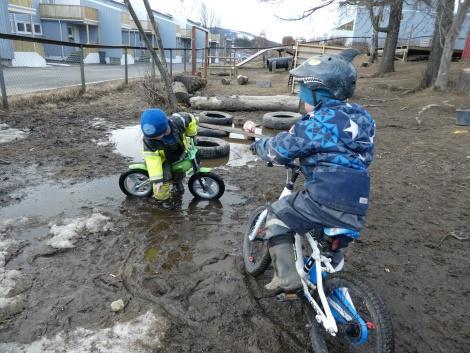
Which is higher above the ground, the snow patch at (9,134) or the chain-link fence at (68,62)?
the chain-link fence at (68,62)

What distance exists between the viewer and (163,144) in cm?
425

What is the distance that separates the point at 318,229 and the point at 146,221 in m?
2.32

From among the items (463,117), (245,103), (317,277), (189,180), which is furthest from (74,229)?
(463,117)

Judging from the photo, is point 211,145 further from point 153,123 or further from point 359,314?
point 359,314

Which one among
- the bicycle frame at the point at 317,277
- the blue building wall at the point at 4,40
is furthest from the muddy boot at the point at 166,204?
the blue building wall at the point at 4,40

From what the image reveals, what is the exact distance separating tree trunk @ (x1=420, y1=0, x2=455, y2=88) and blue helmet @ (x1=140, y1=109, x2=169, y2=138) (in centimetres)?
1195

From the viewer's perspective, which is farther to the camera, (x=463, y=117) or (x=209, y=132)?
(x=463, y=117)

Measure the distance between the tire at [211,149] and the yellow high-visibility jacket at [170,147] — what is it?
1.56 metres

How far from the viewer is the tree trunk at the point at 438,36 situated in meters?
12.3

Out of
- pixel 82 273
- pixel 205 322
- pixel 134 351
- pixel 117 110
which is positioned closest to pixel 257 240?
pixel 205 322

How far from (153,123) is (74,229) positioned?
4.54 feet

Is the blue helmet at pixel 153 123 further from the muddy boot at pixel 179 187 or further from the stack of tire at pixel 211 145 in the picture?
the stack of tire at pixel 211 145

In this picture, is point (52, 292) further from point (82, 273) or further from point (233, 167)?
point (233, 167)

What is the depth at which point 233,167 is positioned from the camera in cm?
602
